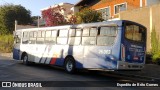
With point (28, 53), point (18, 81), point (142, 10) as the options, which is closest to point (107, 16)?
point (142, 10)

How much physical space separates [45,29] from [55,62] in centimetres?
252

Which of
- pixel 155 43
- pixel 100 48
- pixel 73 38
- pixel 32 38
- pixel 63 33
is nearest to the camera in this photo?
pixel 100 48

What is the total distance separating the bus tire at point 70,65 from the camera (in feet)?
55.3

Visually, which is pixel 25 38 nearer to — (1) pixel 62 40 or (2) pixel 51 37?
(2) pixel 51 37

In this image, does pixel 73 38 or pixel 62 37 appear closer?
pixel 73 38

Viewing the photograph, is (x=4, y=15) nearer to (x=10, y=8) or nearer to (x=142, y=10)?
(x=10, y=8)

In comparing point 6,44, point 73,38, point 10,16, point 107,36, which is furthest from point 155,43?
point 10,16

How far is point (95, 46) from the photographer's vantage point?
1545 cm

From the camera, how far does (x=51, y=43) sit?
748 inches

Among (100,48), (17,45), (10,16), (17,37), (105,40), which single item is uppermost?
(10,16)

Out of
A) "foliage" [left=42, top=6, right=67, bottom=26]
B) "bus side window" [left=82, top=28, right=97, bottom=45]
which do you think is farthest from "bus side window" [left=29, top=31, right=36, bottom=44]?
"foliage" [left=42, top=6, right=67, bottom=26]

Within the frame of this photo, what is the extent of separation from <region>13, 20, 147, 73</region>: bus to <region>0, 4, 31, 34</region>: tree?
35320 mm

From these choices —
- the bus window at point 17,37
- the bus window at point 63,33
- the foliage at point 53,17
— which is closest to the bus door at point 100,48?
the bus window at point 63,33

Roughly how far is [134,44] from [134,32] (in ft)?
1.99
